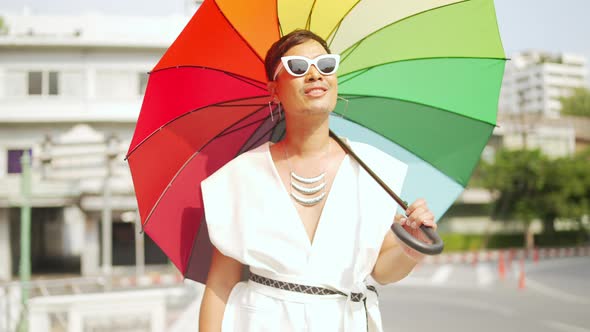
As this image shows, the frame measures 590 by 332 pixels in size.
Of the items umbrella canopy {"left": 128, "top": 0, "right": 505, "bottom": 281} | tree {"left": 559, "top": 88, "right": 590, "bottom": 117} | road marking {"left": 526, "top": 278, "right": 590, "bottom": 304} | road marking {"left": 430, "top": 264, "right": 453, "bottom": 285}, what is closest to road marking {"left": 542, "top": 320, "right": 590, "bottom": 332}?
road marking {"left": 526, "top": 278, "right": 590, "bottom": 304}

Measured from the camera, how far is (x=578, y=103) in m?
55.1

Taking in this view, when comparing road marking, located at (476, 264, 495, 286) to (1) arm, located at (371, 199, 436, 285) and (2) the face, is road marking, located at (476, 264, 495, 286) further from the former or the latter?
(2) the face

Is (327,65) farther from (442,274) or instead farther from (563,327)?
(442,274)

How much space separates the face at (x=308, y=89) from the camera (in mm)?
2094

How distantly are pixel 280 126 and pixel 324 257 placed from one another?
2.40ft

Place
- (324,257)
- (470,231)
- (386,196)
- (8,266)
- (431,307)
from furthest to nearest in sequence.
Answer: (470,231) → (8,266) → (431,307) → (386,196) → (324,257)

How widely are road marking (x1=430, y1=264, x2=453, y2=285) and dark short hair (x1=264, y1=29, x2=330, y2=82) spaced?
15.4m

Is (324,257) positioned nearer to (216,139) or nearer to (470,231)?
(216,139)

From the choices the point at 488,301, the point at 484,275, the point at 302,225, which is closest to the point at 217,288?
the point at 302,225

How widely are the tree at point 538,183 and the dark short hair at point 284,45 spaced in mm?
27234

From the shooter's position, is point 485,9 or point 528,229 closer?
point 485,9

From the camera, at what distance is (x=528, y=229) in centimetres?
2883

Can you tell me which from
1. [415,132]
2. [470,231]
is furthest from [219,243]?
[470,231]

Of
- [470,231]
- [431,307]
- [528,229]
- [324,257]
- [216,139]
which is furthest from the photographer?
[470,231]
